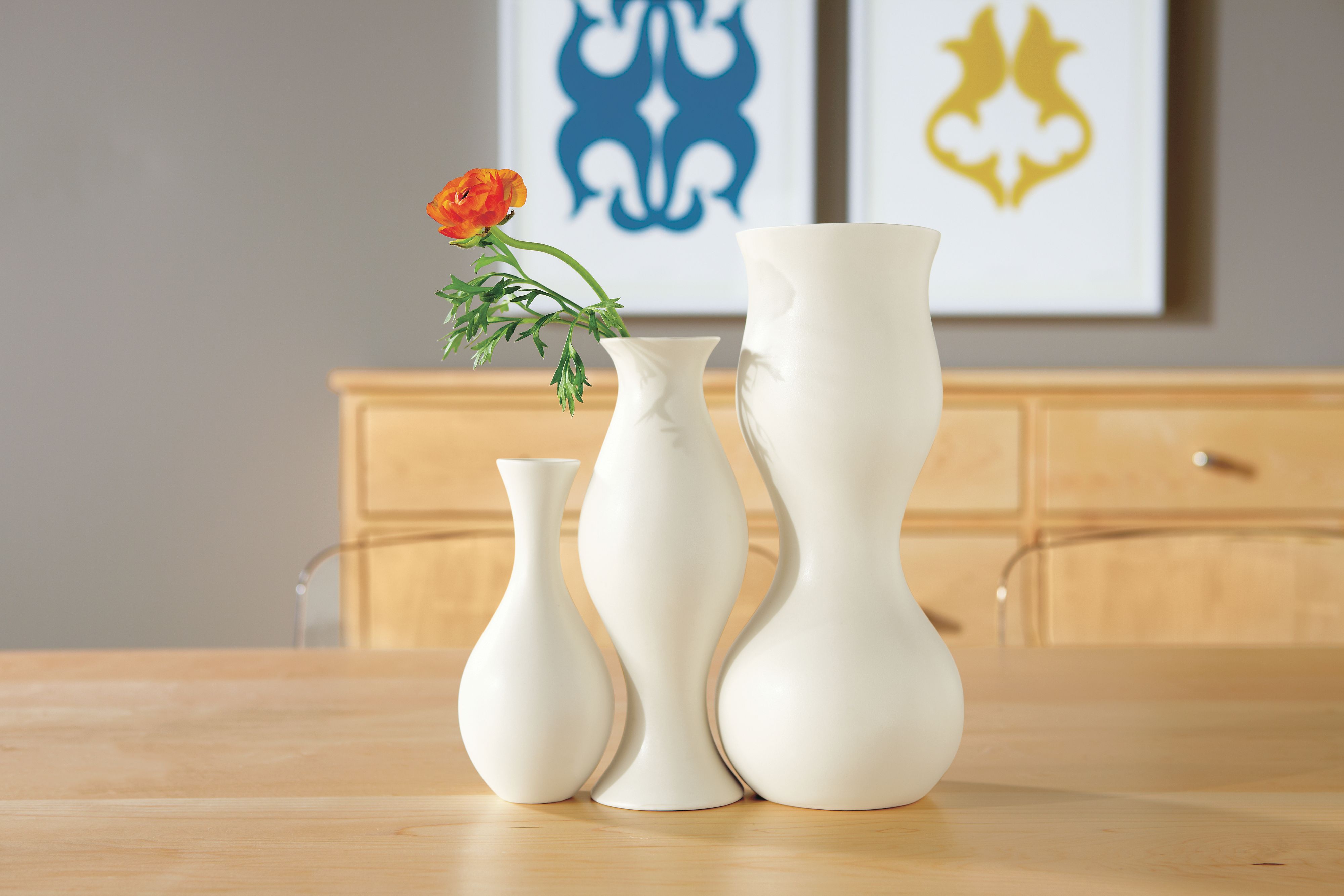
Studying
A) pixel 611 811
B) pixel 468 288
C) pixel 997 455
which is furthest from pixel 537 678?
pixel 997 455

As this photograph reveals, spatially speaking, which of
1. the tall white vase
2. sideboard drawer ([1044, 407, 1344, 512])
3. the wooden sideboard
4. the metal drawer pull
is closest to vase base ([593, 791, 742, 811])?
the tall white vase

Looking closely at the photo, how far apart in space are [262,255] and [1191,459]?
6.17 ft

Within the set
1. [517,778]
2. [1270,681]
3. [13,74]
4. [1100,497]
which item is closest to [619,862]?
[517,778]

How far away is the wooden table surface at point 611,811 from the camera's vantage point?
0.42 m

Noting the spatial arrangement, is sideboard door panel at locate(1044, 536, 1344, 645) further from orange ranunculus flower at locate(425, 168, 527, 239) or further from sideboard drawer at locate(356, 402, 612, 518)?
orange ranunculus flower at locate(425, 168, 527, 239)

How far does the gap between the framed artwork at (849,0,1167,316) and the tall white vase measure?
169 cm

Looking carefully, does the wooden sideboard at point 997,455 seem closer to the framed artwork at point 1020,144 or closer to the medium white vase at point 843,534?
the framed artwork at point 1020,144

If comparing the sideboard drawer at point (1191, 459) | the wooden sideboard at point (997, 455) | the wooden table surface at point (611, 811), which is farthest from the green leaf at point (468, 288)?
the sideboard drawer at point (1191, 459)

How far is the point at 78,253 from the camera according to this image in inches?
83.7

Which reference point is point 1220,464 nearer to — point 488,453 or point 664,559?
point 488,453

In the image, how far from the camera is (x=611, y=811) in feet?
1.62

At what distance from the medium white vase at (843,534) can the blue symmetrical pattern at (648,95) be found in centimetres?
Answer: 164

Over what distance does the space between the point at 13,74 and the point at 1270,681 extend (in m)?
2.49

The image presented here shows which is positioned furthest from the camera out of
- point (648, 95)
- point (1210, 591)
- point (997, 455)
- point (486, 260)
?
point (648, 95)
